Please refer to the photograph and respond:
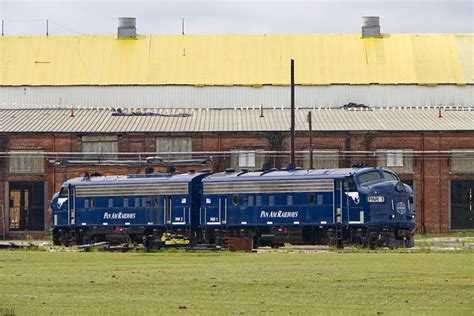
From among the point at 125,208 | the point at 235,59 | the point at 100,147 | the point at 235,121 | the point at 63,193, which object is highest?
the point at 235,59

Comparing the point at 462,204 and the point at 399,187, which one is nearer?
the point at 399,187

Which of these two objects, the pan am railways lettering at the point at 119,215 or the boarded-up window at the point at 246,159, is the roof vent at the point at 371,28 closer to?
the boarded-up window at the point at 246,159

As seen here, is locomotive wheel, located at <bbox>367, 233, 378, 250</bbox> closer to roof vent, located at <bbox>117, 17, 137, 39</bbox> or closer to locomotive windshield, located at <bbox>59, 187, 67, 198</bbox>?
locomotive windshield, located at <bbox>59, 187, 67, 198</bbox>

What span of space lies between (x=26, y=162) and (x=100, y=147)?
4.66m

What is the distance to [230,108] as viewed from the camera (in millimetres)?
92438

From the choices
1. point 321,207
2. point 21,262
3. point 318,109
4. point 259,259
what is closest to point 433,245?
point 321,207

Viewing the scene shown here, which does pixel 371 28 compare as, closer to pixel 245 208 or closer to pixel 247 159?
pixel 247 159

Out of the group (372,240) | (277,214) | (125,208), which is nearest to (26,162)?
(125,208)

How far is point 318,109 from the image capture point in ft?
299

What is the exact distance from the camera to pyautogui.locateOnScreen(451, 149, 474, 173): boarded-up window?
277 feet

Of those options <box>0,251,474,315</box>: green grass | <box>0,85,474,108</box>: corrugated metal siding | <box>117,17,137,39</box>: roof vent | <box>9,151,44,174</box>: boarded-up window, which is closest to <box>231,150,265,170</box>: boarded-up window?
<box>0,85,474,108</box>: corrugated metal siding

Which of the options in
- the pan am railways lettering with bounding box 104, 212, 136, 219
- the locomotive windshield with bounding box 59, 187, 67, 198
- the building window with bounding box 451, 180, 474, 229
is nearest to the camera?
the pan am railways lettering with bounding box 104, 212, 136, 219

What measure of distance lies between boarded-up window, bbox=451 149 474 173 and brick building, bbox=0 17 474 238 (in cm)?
6

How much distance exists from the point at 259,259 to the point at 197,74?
49982 mm
